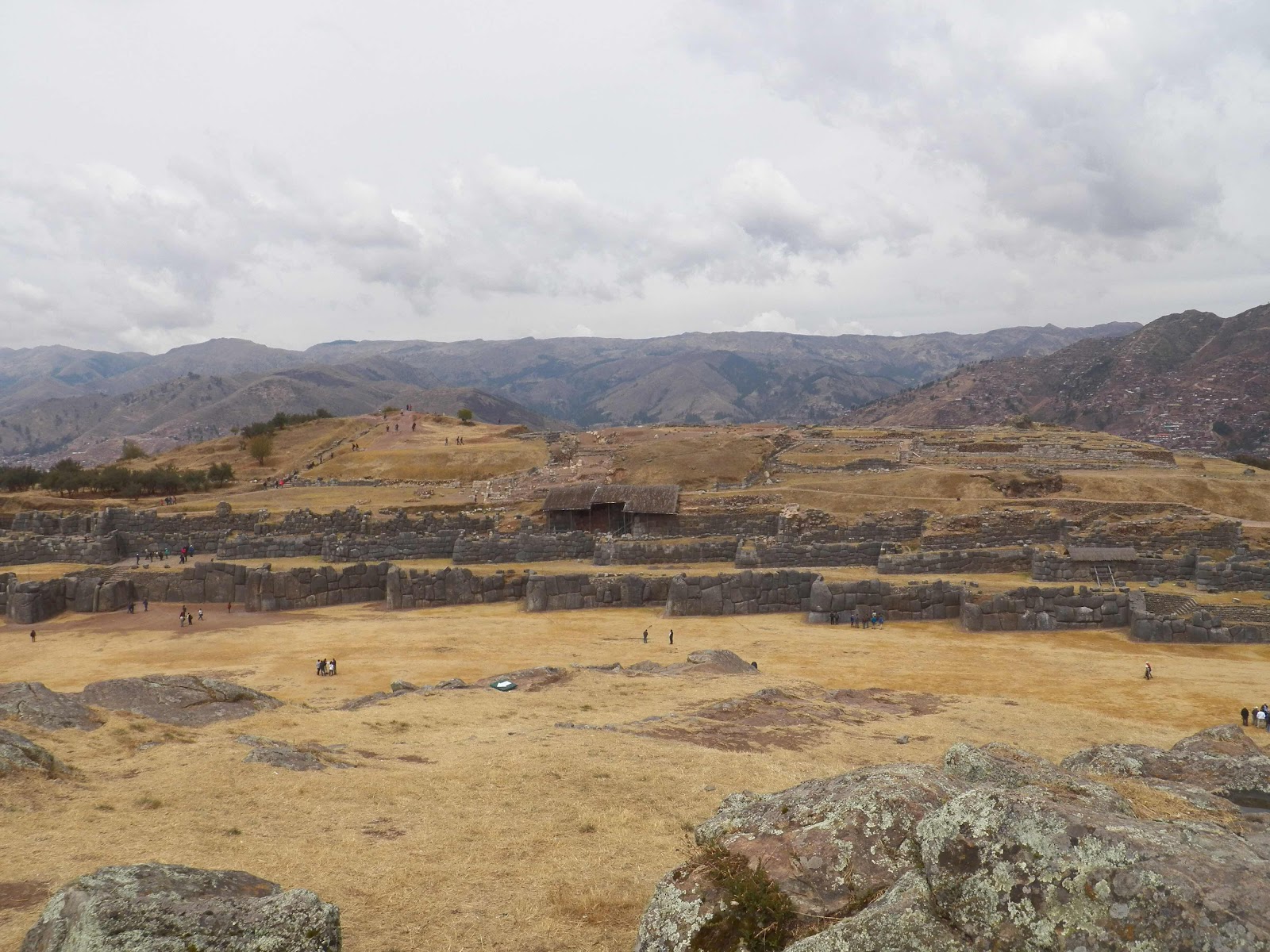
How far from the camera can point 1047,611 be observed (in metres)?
34.6

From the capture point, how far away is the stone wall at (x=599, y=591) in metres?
39.8

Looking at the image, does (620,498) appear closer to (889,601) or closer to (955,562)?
(955,562)

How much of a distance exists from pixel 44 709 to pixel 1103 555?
143 ft

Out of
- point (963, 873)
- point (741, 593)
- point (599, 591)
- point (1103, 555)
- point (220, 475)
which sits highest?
point (963, 873)

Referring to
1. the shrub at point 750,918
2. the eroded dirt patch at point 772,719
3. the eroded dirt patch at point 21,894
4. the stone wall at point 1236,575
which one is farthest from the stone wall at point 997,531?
the eroded dirt patch at point 21,894

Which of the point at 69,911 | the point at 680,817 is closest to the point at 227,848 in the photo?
the point at 69,911

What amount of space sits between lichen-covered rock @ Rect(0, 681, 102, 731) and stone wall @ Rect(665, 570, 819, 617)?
2595 centimetres

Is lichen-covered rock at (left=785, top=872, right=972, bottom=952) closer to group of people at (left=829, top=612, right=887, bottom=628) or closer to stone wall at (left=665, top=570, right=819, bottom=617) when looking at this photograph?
group of people at (left=829, top=612, right=887, bottom=628)

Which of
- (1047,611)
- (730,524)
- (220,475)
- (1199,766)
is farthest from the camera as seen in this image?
(220,475)

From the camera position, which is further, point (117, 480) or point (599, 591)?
point (117, 480)

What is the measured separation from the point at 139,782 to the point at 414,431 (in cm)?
8508

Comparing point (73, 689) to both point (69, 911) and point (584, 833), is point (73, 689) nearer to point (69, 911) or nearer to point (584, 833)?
point (584, 833)

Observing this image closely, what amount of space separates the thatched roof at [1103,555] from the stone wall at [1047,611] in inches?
222

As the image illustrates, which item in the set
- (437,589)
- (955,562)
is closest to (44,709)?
(437,589)
